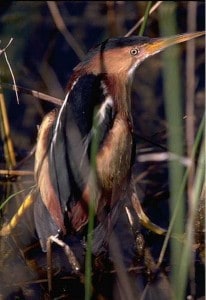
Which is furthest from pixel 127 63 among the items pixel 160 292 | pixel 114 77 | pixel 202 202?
pixel 160 292

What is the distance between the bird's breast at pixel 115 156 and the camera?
319 cm

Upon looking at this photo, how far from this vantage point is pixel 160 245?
351 centimetres

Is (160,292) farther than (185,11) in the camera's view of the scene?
No

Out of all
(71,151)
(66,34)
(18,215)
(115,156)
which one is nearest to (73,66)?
(66,34)

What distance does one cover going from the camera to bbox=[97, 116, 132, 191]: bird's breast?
10.5ft

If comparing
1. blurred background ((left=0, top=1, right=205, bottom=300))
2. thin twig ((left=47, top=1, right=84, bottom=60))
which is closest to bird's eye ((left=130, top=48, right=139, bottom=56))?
blurred background ((left=0, top=1, right=205, bottom=300))

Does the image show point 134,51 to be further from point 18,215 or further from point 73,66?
point 73,66

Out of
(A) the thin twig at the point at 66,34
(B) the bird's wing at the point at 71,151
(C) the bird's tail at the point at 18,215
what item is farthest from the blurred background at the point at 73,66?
(B) the bird's wing at the point at 71,151

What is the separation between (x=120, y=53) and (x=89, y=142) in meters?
0.55

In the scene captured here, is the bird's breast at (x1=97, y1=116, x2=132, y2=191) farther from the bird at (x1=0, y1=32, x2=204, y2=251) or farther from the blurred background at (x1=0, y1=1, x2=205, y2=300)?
the blurred background at (x1=0, y1=1, x2=205, y2=300)

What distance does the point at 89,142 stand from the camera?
3.00 metres

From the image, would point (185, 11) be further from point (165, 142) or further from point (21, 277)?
point (21, 277)

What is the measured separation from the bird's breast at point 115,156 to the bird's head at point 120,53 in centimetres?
22

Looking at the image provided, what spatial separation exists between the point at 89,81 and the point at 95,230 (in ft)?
1.69
